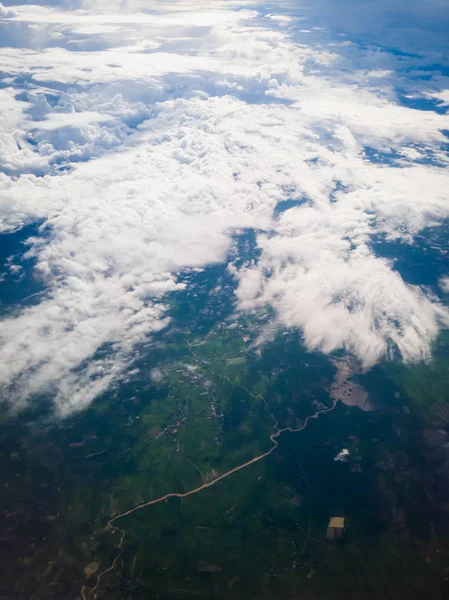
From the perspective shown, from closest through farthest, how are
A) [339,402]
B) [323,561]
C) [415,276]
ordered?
[323,561] → [339,402] → [415,276]

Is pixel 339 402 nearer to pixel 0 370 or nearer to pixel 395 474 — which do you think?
pixel 395 474

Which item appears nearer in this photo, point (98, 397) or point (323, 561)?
point (323, 561)

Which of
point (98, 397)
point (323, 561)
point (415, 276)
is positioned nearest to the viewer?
point (323, 561)

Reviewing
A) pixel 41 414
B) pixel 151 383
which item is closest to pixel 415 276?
pixel 151 383

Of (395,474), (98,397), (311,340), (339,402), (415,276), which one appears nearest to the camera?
(395,474)

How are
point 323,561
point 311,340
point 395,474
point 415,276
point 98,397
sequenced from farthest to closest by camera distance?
point 415,276 → point 311,340 → point 98,397 → point 395,474 → point 323,561

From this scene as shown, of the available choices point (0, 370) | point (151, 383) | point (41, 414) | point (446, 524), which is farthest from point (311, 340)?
point (0, 370)

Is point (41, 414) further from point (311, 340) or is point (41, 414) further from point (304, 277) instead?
point (304, 277)

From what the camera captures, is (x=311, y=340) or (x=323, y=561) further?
(x=311, y=340)

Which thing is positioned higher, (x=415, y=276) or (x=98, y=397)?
(x=415, y=276)
